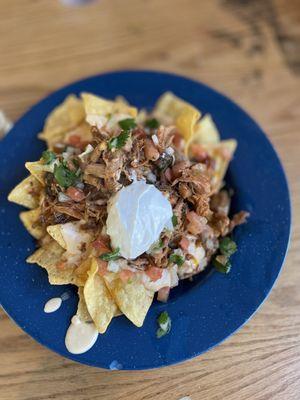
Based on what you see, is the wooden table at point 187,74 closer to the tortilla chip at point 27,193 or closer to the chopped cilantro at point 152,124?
the tortilla chip at point 27,193

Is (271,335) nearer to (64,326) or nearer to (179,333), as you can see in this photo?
(179,333)

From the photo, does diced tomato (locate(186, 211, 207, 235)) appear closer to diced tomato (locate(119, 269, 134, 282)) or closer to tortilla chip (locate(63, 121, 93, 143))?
diced tomato (locate(119, 269, 134, 282))

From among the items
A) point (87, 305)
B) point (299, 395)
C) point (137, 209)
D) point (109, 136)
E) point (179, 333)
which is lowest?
point (299, 395)

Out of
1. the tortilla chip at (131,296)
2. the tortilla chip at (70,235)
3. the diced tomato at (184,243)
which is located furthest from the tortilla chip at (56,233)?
the diced tomato at (184,243)

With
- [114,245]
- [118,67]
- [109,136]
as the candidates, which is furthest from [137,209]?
[118,67]

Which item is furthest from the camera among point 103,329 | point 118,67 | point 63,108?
point 118,67

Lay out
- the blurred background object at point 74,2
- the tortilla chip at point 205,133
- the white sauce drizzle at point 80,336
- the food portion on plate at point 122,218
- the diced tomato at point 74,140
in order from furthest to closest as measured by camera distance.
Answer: the blurred background object at point 74,2, the tortilla chip at point 205,133, the diced tomato at point 74,140, the food portion on plate at point 122,218, the white sauce drizzle at point 80,336

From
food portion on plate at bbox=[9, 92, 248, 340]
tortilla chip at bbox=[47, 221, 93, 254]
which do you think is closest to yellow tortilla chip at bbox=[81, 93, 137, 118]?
food portion on plate at bbox=[9, 92, 248, 340]
